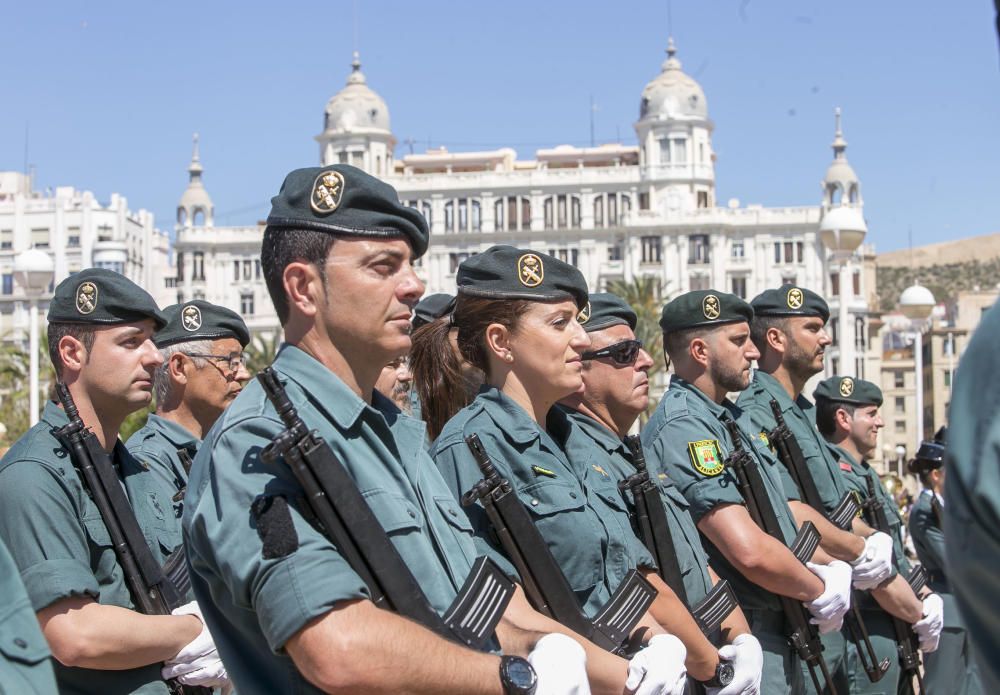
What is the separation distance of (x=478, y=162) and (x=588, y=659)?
100 meters

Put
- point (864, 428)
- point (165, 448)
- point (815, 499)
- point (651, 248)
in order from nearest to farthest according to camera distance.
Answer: point (165, 448) < point (815, 499) < point (864, 428) < point (651, 248)

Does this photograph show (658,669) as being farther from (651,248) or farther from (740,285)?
(651,248)

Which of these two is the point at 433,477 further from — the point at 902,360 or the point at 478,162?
the point at 902,360

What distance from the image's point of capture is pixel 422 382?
235 inches

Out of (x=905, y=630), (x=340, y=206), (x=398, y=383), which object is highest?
(x=340, y=206)

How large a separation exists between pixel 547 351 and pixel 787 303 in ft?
11.2

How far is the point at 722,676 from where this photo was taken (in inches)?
211

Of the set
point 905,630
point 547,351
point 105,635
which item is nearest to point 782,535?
point 905,630

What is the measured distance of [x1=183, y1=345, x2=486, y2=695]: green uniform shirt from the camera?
2828 mm

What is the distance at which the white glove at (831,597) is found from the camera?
Result: 638cm

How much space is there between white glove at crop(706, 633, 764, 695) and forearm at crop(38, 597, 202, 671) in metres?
2.11

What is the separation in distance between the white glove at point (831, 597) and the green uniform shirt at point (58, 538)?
3072 millimetres

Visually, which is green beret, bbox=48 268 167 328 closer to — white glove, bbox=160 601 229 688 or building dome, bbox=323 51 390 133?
white glove, bbox=160 601 229 688

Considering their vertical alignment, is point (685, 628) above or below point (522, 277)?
below
